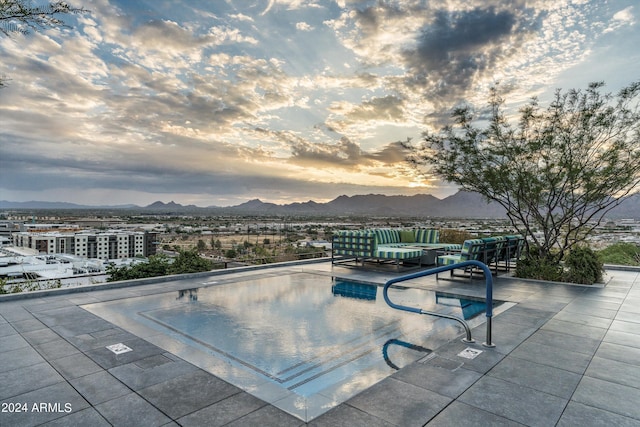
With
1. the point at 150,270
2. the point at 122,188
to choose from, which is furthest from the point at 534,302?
the point at 122,188

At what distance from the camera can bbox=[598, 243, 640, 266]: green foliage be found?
1038cm

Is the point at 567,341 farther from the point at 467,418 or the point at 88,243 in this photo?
the point at 88,243

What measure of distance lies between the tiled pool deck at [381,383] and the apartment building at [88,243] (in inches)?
286

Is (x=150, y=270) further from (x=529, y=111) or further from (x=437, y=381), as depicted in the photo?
(x=529, y=111)

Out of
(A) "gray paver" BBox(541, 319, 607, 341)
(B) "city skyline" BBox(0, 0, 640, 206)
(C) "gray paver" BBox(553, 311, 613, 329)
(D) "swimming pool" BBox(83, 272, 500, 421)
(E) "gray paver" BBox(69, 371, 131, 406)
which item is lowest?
(D) "swimming pool" BBox(83, 272, 500, 421)

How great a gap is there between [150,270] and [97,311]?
2556 mm

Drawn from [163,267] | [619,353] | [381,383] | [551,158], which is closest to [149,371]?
[381,383]

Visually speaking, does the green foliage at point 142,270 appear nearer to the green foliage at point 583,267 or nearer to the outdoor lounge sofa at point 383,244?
the outdoor lounge sofa at point 383,244

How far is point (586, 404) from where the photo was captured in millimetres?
2369

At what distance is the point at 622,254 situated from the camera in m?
10.8

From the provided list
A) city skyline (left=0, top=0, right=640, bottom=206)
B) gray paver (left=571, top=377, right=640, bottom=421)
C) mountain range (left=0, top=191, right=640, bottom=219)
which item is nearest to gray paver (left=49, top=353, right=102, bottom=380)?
gray paver (left=571, top=377, right=640, bottom=421)

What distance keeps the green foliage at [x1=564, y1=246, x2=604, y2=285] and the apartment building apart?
37.3 ft

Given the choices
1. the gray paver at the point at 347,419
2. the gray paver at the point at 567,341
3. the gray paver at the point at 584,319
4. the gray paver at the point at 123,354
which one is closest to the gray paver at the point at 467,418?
the gray paver at the point at 347,419

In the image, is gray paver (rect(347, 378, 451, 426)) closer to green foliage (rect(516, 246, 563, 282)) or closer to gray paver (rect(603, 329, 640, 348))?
gray paver (rect(603, 329, 640, 348))
